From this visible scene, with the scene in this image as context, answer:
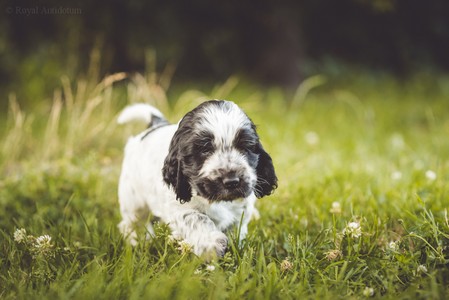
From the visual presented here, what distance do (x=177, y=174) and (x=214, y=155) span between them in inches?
10.2

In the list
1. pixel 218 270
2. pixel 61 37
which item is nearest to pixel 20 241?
pixel 218 270

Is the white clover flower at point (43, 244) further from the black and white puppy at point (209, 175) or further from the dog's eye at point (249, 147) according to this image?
the dog's eye at point (249, 147)

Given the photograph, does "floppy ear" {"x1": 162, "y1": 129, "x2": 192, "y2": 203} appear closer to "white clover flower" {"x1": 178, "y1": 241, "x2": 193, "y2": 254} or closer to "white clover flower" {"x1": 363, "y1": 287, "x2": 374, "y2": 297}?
"white clover flower" {"x1": 178, "y1": 241, "x2": 193, "y2": 254}

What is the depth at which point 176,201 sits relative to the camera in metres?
3.02

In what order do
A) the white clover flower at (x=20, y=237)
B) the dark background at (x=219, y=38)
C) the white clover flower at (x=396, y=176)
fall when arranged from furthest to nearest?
1. the dark background at (x=219, y=38)
2. the white clover flower at (x=396, y=176)
3. the white clover flower at (x=20, y=237)

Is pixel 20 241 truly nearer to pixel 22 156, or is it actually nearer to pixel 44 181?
pixel 44 181

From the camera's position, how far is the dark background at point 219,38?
8.95 m

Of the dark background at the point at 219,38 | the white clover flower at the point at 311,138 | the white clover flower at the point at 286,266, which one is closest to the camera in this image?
the white clover flower at the point at 286,266

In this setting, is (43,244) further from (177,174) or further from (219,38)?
(219,38)

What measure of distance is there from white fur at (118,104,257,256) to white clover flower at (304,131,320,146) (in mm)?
3196

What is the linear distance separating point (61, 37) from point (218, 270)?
7490mm

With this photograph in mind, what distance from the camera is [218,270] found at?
2.74m

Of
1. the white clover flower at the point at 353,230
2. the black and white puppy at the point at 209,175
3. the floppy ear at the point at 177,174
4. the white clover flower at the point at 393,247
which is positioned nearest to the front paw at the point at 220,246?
the black and white puppy at the point at 209,175

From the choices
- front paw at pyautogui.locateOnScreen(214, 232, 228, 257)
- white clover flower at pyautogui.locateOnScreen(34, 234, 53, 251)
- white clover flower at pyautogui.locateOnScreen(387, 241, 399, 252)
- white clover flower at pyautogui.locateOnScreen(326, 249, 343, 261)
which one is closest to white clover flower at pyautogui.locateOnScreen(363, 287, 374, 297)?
white clover flower at pyautogui.locateOnScreen(326, 249, 343, 261)
